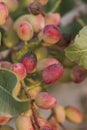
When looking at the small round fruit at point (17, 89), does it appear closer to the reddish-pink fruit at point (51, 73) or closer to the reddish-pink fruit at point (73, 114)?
the reddish-pink fruit at point (51, 73)

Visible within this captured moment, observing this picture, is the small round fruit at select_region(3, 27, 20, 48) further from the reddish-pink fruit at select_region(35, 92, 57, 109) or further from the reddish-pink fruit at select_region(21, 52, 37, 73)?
the reddish-pink fruit at select_region(35, 92, 57, 109)

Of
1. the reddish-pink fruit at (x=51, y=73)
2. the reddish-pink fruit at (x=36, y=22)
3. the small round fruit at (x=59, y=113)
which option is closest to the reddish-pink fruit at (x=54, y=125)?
the small round fruit at (x=59, y=113)

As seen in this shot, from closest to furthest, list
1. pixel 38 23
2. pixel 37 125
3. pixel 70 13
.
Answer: pixel 37 125
pixel 38 23
pixel 70 13

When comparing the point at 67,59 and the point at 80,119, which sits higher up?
the point at 67,59

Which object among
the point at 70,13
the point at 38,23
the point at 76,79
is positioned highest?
the point at 38,23

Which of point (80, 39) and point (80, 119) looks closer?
point (80, 39)

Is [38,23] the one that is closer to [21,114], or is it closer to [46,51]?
[46,51]

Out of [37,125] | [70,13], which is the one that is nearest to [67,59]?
[37,125]
